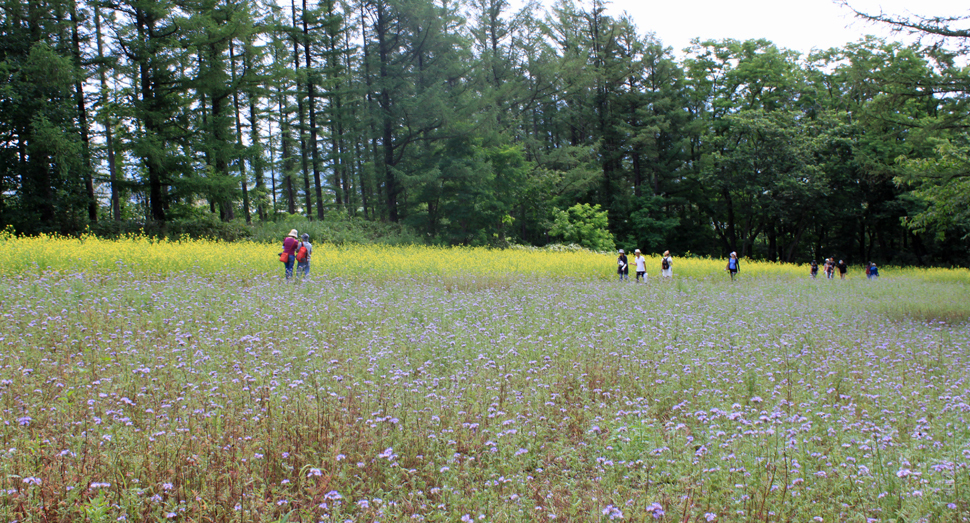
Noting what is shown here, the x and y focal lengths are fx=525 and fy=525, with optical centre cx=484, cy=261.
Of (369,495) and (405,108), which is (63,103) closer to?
(405,108)

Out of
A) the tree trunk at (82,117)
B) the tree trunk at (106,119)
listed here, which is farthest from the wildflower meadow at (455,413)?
the tree trunk at (106,119)

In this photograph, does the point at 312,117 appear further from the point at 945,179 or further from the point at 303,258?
the point at 945,179

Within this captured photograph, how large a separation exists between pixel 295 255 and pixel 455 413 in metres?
10.3

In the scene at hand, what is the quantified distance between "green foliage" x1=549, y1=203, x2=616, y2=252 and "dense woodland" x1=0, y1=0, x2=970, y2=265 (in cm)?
18

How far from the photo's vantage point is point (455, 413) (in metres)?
4.87

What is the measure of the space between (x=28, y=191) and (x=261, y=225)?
9.51 metres

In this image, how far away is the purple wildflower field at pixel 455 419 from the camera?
11.4ft

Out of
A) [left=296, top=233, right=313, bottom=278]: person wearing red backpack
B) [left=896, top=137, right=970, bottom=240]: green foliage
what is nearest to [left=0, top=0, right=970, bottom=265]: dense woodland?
[left=896, top=137, right=970, bottom=240]: green foliage

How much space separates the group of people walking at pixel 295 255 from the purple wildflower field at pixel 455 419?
182 inches

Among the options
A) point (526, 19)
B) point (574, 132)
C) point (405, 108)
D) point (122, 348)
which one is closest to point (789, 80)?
point (574, 132)

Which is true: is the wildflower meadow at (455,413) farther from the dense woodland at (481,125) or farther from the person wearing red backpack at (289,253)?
the dense woodland at (481,125)

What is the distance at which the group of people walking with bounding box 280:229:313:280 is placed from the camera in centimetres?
1362

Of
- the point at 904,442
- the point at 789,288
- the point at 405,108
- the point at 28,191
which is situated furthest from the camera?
the point at 405,108

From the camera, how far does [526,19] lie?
4081 centimetres
